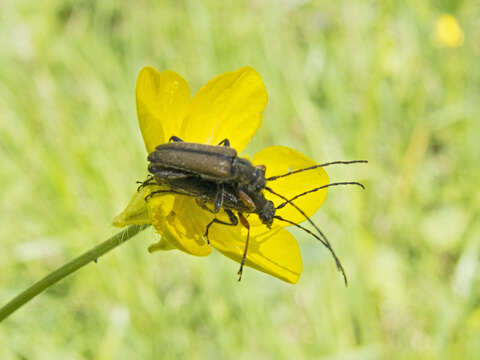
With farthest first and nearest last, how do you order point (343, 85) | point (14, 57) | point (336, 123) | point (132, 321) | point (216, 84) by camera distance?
point (343, 85), point (336, 123), point (14, 57), point (132, 321), point (216, 84)

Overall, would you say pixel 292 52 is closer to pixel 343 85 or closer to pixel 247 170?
pixel 343 85

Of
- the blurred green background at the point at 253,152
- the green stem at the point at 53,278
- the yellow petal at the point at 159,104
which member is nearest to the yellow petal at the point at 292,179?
the yellow petal at the point at 159,104

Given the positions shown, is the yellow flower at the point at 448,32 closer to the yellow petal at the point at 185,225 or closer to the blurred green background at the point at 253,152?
the blurred green background at the point at 253,152

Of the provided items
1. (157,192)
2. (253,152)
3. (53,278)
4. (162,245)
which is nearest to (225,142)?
(157,192)

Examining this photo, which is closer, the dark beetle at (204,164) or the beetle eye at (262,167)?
the dark beetle at (204,164)

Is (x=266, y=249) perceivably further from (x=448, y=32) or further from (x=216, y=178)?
(x=448, y=32)

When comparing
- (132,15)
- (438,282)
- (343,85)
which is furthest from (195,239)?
(132,15)
